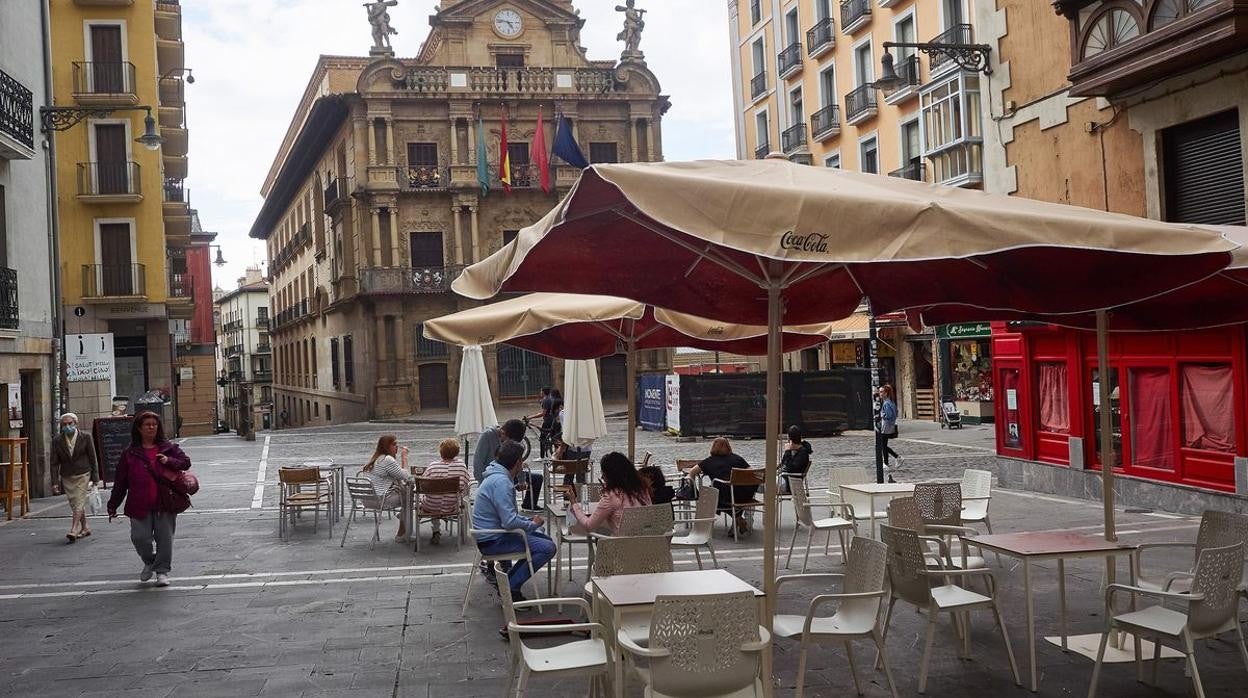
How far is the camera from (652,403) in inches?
1254

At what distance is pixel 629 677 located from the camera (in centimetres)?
665

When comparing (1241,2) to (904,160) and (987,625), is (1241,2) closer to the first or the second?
(987,625)

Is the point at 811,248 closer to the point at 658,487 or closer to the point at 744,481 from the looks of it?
the point at 658,487

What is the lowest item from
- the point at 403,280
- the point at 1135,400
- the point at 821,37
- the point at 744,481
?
the point at 744,481

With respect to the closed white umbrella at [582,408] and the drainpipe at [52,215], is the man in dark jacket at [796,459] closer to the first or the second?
the closed white umbrella at [582,408]

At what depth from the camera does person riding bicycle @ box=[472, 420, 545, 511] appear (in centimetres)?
1149

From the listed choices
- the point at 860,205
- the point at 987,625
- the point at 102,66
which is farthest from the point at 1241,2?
the point at 102,66

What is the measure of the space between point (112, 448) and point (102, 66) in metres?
13.4

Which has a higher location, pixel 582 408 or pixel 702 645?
pixel 582 408

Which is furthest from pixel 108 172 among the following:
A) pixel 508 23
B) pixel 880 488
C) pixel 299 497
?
pixel 880 488

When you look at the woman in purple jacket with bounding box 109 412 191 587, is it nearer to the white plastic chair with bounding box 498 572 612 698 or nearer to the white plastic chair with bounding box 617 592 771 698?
the white plastic chair with bounding box 498 572 612 698

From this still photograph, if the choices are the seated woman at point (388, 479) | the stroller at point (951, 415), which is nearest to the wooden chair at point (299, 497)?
the seated woman at point (388, 479)

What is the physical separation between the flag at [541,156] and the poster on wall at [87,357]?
Result: 21925mm

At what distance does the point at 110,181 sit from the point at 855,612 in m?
27.4
